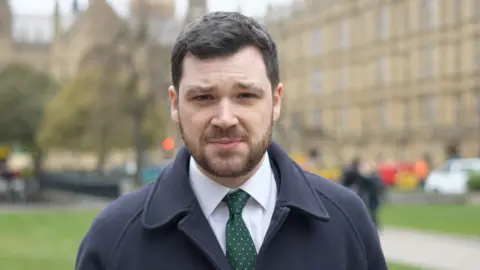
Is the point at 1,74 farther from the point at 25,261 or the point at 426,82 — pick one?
the point at 25,261

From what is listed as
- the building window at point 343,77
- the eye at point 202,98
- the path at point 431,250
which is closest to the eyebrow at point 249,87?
the eye at point 202,98

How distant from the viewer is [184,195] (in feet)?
9.48

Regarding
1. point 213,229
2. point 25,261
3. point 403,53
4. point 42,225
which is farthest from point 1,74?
point 213,229

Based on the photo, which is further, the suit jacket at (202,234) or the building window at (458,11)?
the building window at (458,11)

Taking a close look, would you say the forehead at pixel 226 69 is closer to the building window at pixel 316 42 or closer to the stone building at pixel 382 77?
the stone building at pixel 382 77

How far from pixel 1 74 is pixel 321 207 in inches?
2952

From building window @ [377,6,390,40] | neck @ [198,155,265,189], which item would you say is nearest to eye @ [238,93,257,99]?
neck @ [198,155,265,189]

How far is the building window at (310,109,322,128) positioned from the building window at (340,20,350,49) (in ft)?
21.3

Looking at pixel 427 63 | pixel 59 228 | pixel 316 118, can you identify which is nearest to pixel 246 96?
pixel 59 228

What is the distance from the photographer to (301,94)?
71938 mm

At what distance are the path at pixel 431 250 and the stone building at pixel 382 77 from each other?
32249 millimetres

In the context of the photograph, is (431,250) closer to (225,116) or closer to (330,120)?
(225,116)

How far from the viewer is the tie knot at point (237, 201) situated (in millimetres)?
2854

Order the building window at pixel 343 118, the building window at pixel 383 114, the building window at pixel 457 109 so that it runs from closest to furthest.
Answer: the building window at pixel 457 109
the building window at pixel 383 114
the building window at pixel 343 118
